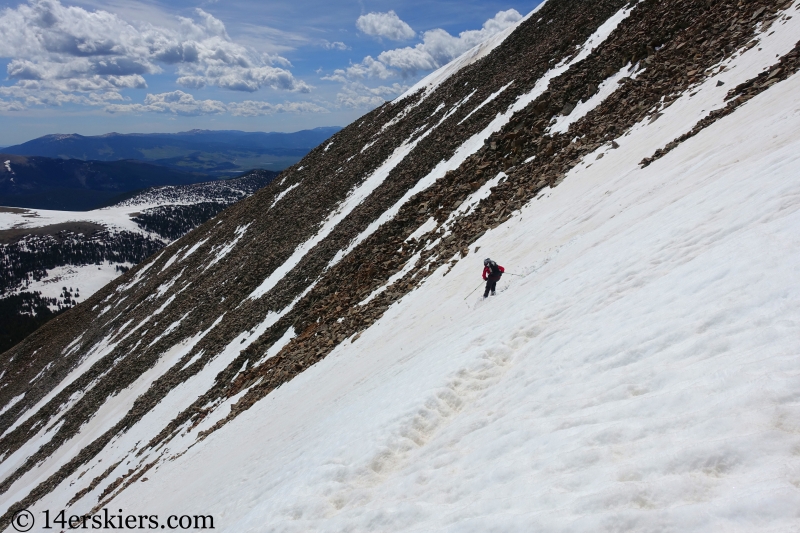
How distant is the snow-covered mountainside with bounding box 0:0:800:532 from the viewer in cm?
480

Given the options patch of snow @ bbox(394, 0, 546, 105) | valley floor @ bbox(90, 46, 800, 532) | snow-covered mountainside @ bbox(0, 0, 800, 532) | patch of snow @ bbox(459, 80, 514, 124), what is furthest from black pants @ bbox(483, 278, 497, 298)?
patch of snow @ bbox(394, 0, 546, 105)

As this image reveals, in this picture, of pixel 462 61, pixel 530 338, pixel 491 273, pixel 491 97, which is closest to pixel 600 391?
pixel 530 338

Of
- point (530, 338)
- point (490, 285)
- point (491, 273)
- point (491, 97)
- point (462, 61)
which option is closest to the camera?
point (530, 338)

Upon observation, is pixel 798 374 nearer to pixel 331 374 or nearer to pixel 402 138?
pixel 331 374

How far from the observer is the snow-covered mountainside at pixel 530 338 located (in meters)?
4.80

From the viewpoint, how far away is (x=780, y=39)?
15195 mm

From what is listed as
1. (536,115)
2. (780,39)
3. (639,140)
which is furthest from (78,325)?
(780,39)

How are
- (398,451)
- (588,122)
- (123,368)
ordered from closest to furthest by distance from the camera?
(398,451) < (588,122) < (123,368)

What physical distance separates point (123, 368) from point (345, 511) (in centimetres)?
4041

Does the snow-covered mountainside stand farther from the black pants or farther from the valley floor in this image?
the black pants

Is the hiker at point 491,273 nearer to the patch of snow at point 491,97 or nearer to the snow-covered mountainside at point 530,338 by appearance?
the snow-covered mountainside at point 530,338

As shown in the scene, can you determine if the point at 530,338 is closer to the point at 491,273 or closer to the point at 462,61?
the point at 491,273

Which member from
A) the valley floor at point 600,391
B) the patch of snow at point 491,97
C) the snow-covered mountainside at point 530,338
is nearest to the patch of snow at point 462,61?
the snow-covered mountainside at point 530,338

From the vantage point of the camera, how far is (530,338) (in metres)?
9.13
